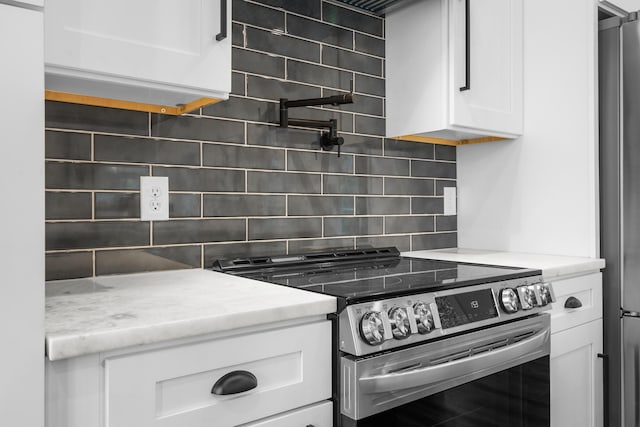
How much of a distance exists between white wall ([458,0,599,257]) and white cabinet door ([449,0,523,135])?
0.07m

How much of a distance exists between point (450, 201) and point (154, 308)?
5.83 feet

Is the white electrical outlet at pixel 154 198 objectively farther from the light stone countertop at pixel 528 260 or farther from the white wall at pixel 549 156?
the white wall at pixel 549 156

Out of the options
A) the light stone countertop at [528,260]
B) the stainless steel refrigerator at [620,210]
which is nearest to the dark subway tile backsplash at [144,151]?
the light stone countertop at [528,260]

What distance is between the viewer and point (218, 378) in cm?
105

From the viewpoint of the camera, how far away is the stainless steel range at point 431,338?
1186 millimetres

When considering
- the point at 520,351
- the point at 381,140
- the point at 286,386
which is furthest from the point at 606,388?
the point at 286,386

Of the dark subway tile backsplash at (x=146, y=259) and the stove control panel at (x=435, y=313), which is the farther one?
the dark subway tile backsplash at (x=146, y=259)

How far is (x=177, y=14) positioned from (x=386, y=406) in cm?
111

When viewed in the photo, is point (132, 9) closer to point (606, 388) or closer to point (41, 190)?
point (41, 190)

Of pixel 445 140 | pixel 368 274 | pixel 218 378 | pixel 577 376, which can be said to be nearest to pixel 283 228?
pixel 368 274

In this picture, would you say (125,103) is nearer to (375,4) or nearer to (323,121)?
(323,121)

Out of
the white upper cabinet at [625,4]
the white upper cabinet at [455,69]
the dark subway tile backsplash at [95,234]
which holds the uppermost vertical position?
the white upper cabinet at [625,4]

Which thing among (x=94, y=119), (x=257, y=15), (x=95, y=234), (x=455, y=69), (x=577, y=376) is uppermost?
(x=257, y=15)

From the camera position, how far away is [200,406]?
1.02 metres
